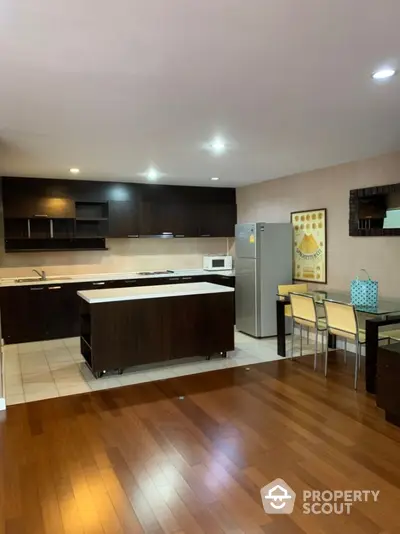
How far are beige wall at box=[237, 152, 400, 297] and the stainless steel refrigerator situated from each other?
21.9 inches

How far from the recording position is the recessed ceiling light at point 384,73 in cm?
237

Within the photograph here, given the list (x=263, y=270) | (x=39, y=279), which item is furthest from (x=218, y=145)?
(x=39, y=279)

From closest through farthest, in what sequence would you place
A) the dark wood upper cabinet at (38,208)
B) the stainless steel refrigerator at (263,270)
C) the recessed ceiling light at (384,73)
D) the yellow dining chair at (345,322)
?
the recessed ceiling light at (384,73) < the yellow dining chair at (345,322) < the stainless steel refrigerator at (263,270) < the dark wood upper cabinet at (38,208)

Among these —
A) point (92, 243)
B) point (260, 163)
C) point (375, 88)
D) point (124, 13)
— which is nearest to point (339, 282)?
point (260, 163)

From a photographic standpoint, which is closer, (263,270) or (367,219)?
(367,219)

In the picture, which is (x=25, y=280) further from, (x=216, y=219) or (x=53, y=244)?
(x=216, y=219)

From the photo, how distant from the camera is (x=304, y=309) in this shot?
4.88 m

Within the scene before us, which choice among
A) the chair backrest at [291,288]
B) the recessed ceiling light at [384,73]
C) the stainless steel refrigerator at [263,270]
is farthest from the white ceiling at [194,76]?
the chair backrest at [291,288]

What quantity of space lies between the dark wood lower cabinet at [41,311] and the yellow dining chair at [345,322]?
3.36 metres

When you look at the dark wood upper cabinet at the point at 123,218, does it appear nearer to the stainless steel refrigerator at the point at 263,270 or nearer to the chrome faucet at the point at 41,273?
the chrome faucet at the point at 41,273

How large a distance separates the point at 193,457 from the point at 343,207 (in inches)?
148

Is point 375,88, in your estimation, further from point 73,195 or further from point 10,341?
point 10,341

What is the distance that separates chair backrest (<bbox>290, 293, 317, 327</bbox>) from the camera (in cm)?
475

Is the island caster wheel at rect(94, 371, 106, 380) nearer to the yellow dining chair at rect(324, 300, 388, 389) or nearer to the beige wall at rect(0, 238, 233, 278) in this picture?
the yellow dining chair at rect(324, 300, 388, 389)
